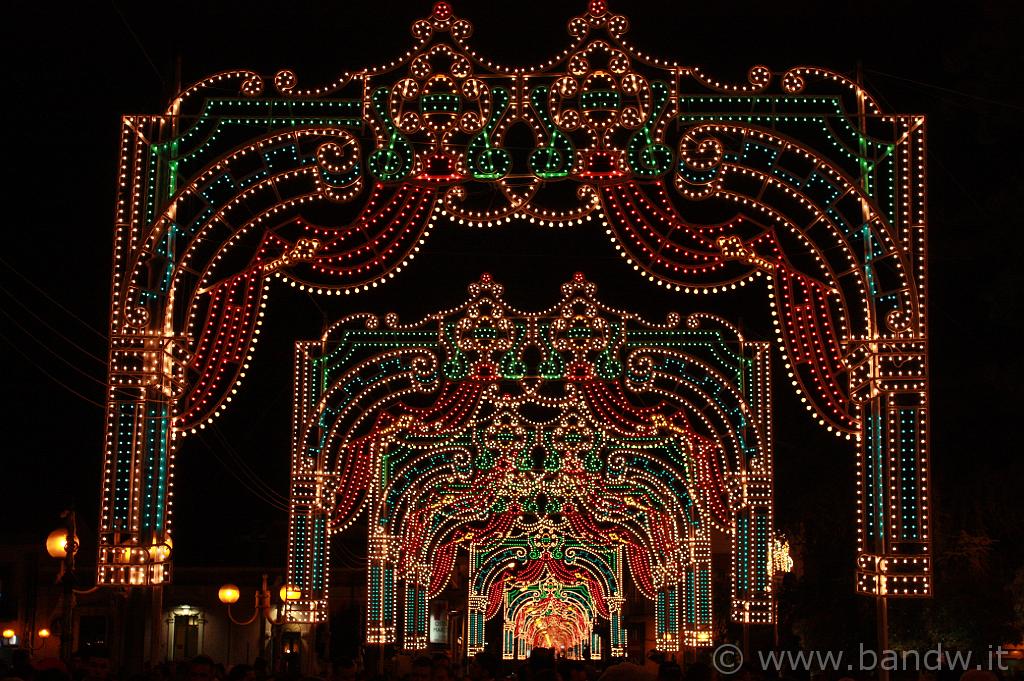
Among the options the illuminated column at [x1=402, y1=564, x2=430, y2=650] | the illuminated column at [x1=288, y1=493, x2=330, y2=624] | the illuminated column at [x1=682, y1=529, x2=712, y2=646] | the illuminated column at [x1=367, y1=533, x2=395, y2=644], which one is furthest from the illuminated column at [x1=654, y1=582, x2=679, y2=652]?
the illuminated column at [x1=288, y1=493, x2=330, y2=624]

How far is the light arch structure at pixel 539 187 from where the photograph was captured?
1166 centimetres

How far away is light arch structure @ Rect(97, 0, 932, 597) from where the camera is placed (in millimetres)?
11664

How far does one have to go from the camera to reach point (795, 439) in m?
29.5

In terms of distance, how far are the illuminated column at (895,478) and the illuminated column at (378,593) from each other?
19018 mm

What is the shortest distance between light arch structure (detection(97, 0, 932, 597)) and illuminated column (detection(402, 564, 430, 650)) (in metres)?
24.4

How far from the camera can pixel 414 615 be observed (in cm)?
3734

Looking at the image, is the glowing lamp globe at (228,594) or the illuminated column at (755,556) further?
the glowing lamp globe at (228,594)

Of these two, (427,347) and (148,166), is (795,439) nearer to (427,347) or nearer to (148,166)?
(427,347)

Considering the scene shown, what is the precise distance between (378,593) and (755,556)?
1070cm
